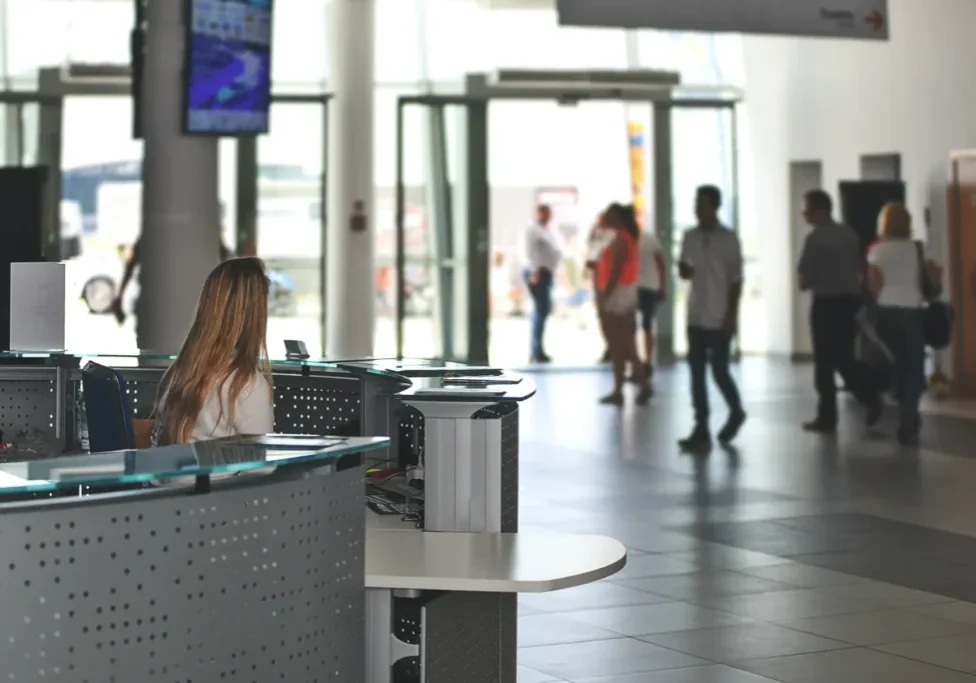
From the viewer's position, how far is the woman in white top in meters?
11.7

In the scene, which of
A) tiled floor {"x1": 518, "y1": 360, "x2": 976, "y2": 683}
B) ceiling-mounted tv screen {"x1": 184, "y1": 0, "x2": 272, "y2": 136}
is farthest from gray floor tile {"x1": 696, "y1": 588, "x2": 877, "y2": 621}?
ceiling-mounted tv screen {"x1": 184, "y1": 0, "x2": 272, "y2": 136}

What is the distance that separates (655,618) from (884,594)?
1093mm

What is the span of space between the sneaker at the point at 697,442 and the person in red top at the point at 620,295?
120 inches

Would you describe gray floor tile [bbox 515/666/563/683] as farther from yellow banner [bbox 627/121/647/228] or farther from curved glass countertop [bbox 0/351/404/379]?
yellow banner [bbox 627/121/647/228]

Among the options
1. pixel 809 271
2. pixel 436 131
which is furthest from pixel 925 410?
pixel 436 131

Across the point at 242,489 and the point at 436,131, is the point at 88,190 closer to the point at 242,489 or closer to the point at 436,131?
the point at 436,131

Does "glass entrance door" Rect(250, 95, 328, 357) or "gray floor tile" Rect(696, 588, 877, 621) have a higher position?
"glass entrance door" Rect(250, 95, 328, 357)

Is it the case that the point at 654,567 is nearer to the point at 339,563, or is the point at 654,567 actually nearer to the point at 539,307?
the point at 339,563

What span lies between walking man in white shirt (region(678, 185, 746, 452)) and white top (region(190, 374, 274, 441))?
713 cm

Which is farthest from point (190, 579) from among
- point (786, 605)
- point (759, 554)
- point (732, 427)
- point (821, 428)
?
point (821, 428)

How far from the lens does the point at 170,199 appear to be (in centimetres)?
945

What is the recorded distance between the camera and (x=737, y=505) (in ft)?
29.2

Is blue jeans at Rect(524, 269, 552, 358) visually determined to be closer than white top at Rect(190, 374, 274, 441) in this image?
No

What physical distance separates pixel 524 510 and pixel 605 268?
22.3 ft
